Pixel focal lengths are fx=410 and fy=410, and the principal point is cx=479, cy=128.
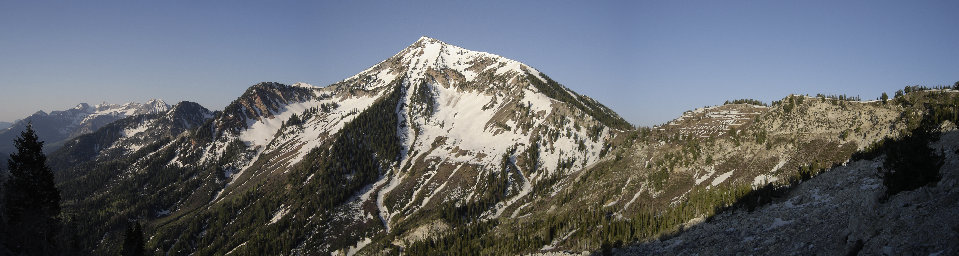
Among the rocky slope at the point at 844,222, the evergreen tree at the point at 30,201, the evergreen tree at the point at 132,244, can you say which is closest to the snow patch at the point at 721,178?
the rocky slope at the point at 844,222

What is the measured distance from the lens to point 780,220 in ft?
148

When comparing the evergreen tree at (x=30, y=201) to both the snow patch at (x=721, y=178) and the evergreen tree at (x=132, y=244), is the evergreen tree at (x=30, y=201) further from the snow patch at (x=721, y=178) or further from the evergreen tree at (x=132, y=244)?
the snow patch at (x=721, y=178)

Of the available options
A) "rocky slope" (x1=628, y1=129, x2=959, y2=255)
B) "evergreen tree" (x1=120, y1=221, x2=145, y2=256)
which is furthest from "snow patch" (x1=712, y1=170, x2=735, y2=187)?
"evergreen tree" (x1=120, y1=221, x2=145, y2=256)

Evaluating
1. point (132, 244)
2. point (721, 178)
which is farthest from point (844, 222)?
point (132, 244)

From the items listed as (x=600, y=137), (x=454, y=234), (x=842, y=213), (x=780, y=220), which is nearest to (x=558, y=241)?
(x=454, y=234)

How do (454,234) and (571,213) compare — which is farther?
(454,234)

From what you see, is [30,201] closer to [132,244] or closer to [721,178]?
[132,244]

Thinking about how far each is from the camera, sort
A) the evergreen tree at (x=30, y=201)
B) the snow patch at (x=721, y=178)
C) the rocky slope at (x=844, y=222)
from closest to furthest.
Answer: the rocky slope at (x=844, y=222) < the evergreen tree at (x=30, y=201) < the snow patch at (x=721, y=178)

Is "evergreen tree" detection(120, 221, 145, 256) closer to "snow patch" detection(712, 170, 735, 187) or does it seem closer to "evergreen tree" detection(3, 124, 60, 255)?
"evergreen tree" detection(3, 124, 60, 255)

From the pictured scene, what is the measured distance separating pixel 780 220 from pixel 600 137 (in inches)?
5907

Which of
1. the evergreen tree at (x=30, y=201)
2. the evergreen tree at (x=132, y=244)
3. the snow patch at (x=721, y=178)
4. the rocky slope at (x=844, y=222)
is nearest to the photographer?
the rocky slope at (x=844, y=222)

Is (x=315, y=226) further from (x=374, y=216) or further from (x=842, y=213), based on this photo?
(x=842, y=213)

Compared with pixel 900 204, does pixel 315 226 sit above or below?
below

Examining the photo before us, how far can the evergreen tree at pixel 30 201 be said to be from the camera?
122 feet
